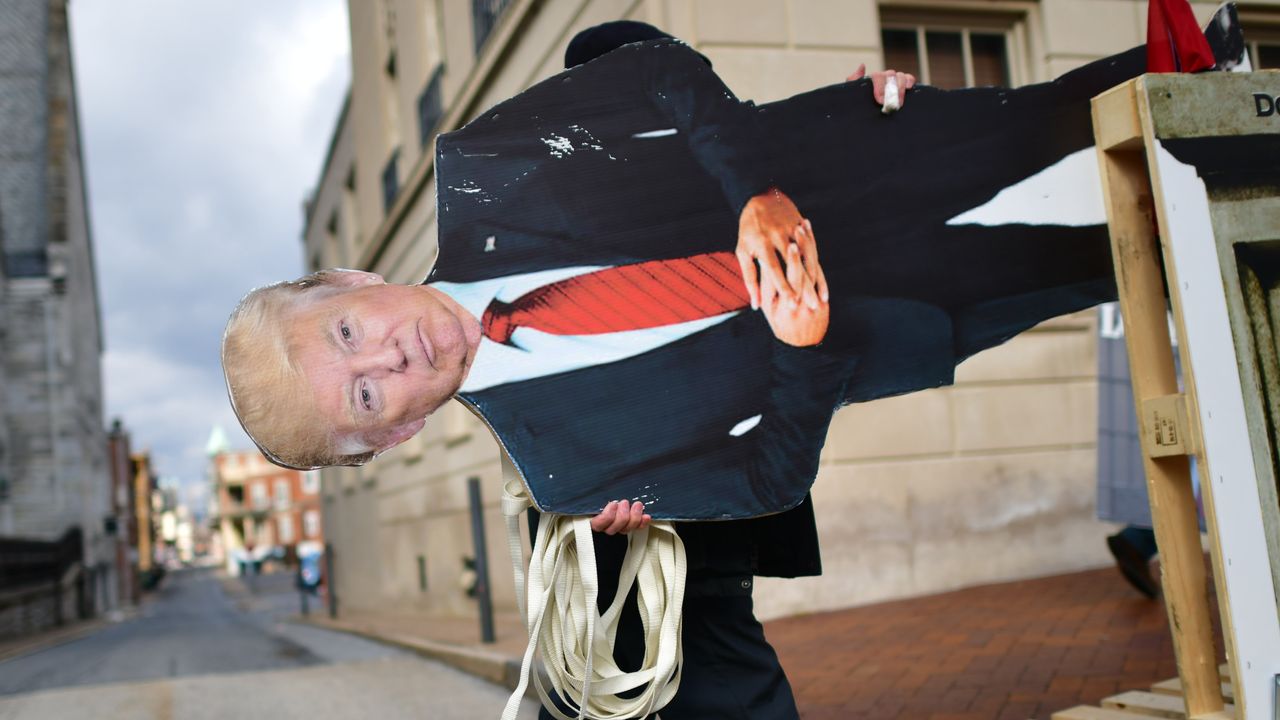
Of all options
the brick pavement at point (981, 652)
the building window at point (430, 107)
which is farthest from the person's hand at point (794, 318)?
the building window at point (430, 107)

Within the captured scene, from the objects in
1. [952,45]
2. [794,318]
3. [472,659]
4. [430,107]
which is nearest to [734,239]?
[794,318]

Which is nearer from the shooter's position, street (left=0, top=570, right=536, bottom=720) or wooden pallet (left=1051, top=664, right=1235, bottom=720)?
wooden pallet (left=1051, top=664, right=1235, bottom=720)

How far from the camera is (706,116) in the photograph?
2230mm

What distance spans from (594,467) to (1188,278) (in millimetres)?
1287

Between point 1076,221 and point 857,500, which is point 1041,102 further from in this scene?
point 857,500

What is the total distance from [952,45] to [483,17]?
509 centimetres

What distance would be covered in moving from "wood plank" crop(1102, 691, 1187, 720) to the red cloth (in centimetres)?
156

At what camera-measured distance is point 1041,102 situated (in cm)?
246

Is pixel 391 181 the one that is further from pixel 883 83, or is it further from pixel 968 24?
pixel 883 83

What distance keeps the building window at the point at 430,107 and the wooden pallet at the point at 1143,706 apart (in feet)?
34.4

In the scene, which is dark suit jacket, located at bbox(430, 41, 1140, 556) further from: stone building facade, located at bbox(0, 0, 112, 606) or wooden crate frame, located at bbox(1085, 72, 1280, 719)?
stone building facade, located at bbox(0, 0, 112, 606)

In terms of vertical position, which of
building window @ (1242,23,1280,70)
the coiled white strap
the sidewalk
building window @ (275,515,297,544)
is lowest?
building window @ (275,515,297,544)

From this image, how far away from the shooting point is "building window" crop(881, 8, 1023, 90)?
7516mm

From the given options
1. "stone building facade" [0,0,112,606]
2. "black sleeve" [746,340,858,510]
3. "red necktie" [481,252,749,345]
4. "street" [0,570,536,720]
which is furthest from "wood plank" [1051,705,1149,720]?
"stone building facade" [0,0,112,606]
